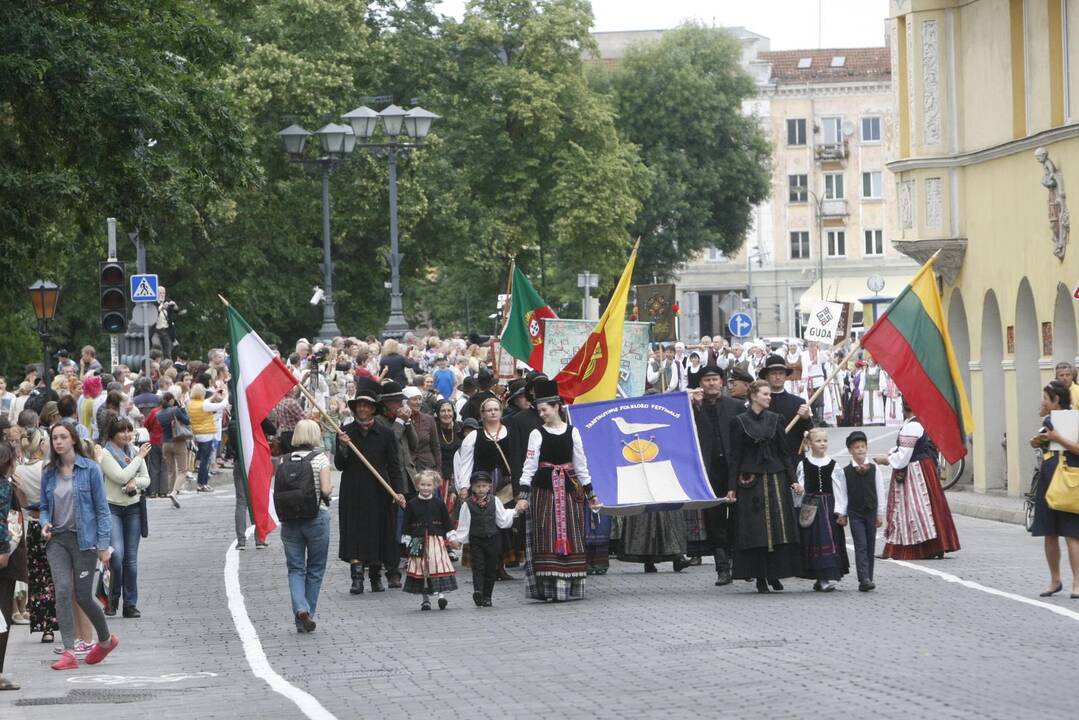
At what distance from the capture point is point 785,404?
1859 cm

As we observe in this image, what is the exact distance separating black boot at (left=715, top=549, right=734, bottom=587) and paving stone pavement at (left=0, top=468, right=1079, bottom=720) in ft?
0.73

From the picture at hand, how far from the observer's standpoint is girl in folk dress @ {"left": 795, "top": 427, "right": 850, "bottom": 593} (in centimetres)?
1764

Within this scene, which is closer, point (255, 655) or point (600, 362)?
point (255, 655)

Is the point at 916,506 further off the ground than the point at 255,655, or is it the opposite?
the point at 916,506

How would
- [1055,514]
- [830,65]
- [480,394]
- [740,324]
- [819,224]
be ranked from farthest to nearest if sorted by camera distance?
[830,65], [819,224], [740,324], [480,394], [1055,514]

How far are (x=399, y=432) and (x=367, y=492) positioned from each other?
1.25 meters

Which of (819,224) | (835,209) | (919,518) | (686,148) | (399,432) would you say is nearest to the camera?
(399,432)

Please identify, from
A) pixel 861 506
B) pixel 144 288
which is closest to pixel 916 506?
pixel 861 506

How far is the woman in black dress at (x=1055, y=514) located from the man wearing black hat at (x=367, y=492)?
5576 mm

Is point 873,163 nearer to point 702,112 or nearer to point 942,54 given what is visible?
point 702,112

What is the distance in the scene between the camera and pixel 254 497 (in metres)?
16.5

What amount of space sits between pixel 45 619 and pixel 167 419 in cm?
1501

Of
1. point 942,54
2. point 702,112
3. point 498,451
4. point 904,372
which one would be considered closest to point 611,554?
point 498,451

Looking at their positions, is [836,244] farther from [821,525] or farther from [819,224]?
[821,525]
